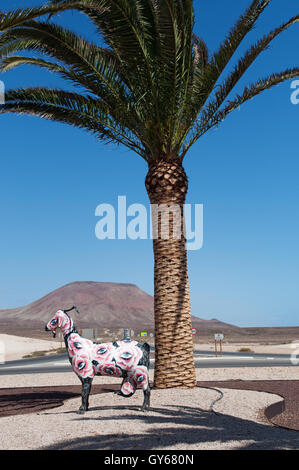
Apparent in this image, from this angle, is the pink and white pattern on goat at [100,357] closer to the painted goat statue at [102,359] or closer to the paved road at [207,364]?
the painted goat statue at [102,359]

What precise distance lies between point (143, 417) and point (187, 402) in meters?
2.38

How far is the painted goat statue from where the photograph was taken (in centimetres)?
976

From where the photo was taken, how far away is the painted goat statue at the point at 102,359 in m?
9.76

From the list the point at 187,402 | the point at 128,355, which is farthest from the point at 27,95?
the point at 187,402

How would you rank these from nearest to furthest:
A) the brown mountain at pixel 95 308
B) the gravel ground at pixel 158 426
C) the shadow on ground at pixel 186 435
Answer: the shadow on ground at pixel 186 435
the gravel ground at pixel 158 426
the brown mountain at pixel 95 308

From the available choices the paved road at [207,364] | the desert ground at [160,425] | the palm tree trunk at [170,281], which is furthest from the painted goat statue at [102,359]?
the paved road at [207,364]

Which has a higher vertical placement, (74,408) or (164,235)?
(164,235)

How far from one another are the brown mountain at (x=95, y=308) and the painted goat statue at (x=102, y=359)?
467ft

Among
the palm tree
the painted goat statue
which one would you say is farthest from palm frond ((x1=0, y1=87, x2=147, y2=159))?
the painted goat statue

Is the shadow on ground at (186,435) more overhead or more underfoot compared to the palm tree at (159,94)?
more underfoot

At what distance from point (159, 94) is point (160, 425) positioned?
29.0 ft

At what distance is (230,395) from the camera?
1266 centimetres

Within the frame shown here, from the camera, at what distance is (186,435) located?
297 inches
